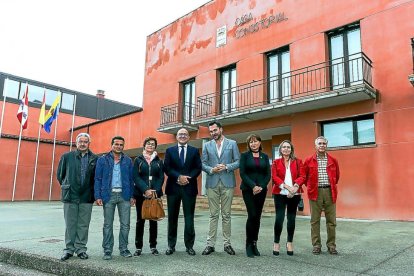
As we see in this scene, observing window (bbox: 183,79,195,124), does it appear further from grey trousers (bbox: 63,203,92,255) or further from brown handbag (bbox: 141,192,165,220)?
grey trousers (bbox: 63,203,92,255)

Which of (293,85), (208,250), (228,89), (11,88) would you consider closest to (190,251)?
(208,250)

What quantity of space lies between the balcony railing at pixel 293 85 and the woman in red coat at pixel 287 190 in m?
5.68

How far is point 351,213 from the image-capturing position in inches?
399

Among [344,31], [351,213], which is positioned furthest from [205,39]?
[351,213]

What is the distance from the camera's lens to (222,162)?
5.28m

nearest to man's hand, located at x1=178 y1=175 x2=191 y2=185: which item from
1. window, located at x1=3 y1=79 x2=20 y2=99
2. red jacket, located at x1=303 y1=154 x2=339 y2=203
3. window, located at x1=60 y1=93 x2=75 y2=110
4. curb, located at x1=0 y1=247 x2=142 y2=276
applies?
curb, located at x1=0 y1=247 x2=142 y2=276

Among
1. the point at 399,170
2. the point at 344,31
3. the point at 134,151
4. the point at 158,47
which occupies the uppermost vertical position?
the point at 158,47

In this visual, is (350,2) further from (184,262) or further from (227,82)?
(184,262)

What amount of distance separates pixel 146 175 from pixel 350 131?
25.3ft

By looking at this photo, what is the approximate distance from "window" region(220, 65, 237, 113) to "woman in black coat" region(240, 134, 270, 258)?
8435mm

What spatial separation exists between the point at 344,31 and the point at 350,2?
90 centimetres

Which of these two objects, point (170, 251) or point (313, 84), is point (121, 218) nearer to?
point (170, 251)

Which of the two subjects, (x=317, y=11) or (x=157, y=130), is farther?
(x=157, y=130)

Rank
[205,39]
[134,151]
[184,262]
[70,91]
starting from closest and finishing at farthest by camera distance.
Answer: [184,262], [205,39], [134,151], [70,91]
